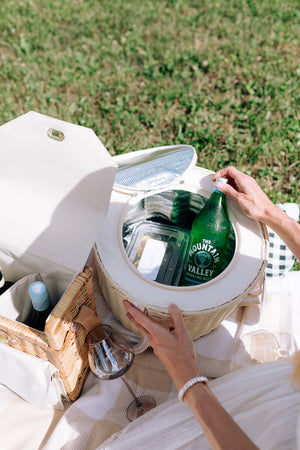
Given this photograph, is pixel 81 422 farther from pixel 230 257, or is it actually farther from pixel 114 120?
pixel 114 120

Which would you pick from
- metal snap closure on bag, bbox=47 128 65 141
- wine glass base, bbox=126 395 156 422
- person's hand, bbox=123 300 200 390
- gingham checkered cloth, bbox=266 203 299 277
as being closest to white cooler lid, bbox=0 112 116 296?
metal snap closure on bag, bbox=47 128 65 141

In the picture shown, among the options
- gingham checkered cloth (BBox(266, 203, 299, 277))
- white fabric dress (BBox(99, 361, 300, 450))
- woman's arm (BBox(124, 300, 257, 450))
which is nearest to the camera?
woman's arm (BBox(124, 300, 257, 450))

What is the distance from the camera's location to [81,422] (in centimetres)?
96

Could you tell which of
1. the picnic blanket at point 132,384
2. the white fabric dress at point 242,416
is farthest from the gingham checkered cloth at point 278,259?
the white fabric dress at point 242,416

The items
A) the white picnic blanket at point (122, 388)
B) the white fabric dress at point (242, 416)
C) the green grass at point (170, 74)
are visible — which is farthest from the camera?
the green grass at point (170, 74)

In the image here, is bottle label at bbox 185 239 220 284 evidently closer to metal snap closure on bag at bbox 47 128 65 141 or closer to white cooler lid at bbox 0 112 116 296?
white cooler lid at bbox 0 112 116 296

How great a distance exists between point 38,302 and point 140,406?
514 mm

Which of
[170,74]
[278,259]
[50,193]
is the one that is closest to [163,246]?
[50,193]

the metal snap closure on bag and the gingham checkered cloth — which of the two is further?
the gingham checkered cloth

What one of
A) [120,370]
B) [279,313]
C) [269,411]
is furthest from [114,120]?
[269,411]

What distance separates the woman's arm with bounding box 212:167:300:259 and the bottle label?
15 cm

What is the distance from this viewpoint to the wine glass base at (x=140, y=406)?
1003 millimetres

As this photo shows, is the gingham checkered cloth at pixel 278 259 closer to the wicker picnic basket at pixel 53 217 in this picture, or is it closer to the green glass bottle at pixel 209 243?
the green glass bottle at pixel 209 243

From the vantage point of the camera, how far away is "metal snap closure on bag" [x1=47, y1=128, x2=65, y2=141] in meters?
0.71
